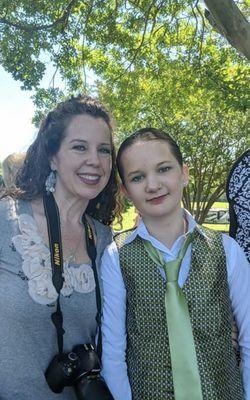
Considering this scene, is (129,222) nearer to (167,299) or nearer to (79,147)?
(79,147)

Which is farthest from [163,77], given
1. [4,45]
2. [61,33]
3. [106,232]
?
[106,232]

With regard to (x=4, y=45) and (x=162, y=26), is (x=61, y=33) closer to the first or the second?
(x=4, y=45)

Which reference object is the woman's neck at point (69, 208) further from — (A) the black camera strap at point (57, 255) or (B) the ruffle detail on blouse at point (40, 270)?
(B) the ruffle detail on blouse at point (40, 270)

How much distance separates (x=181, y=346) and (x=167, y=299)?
0.21 meters

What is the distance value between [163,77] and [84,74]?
2.19 metres

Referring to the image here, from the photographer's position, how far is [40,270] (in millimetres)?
1999

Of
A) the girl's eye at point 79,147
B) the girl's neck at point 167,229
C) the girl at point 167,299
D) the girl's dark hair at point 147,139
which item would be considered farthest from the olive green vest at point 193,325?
the girl's eye at point 79,147

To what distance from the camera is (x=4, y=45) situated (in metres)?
6.84

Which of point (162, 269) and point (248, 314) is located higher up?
point (162, 269)

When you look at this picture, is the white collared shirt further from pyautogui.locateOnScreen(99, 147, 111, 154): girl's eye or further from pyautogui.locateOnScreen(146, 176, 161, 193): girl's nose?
pyautogui.locateOnScreen(99, 147, 111, 154): girl's eye

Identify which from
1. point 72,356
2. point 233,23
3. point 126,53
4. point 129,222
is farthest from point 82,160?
point 129,222

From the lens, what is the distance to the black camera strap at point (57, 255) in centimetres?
193

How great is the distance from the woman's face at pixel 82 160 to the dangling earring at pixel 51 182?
2 cm

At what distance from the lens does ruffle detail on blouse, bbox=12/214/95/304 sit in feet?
6.45
